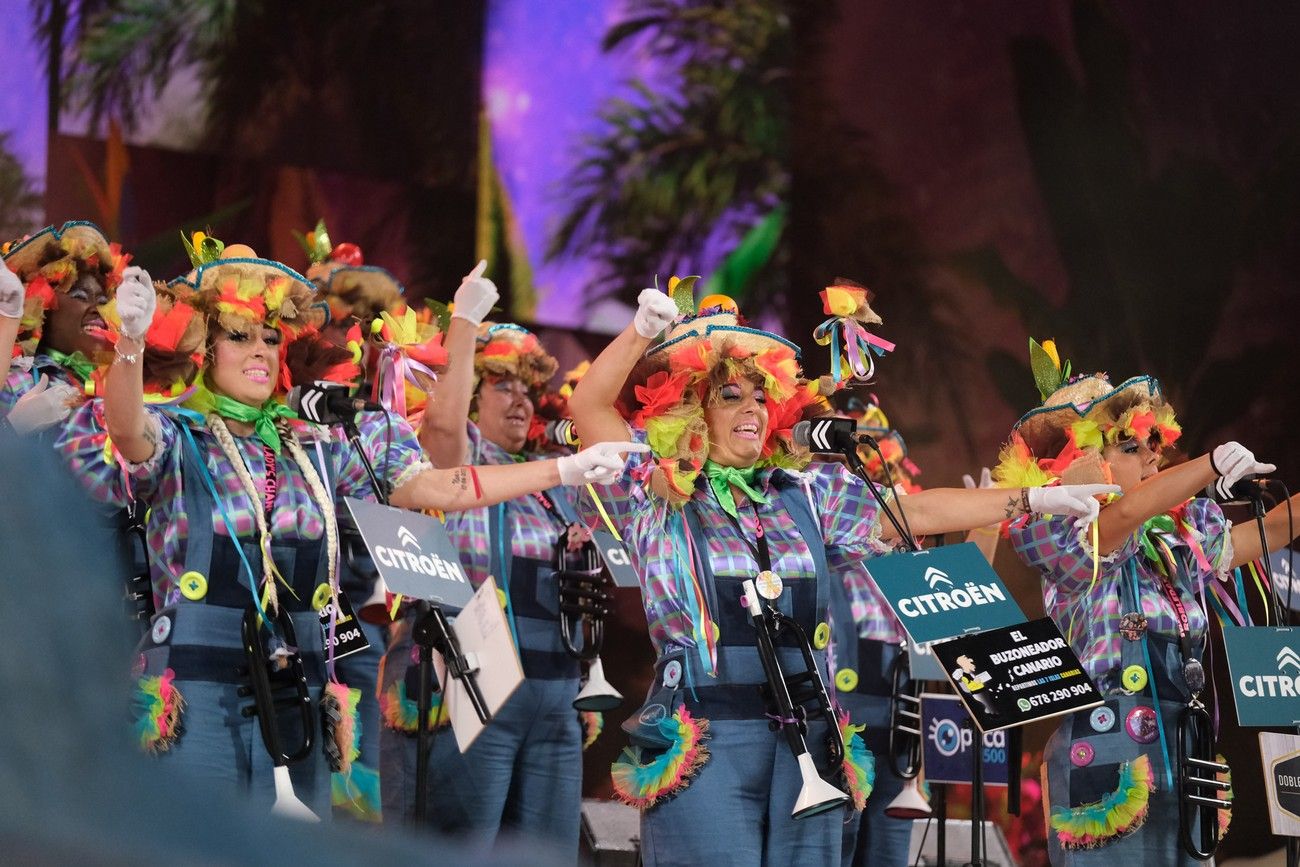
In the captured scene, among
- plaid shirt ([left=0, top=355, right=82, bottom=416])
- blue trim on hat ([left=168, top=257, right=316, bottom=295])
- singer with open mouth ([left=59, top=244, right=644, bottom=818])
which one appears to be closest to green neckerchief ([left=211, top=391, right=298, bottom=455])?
singer with open mouth ([left=59, top=244, right=644, bottom=818])

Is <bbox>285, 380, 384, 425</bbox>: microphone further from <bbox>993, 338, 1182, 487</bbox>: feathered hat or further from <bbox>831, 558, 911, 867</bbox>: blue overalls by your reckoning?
<bbox>831, 558, 911, 867</bbox>: blue overalls

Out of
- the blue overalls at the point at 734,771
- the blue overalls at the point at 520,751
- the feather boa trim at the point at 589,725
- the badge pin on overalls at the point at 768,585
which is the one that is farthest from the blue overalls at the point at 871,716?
the badge pin on overalls at the point at 768,585

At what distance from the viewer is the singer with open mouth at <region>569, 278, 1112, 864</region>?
10.2ft

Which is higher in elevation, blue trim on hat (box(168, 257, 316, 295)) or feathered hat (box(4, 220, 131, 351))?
feathered hat (box(4, 220, 131, 351))

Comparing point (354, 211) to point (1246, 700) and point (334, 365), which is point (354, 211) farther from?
point (1246, 700)

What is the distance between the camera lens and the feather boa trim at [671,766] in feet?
10.1

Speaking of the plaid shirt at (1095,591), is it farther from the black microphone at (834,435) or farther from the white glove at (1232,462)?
the black microphone at (834,435)

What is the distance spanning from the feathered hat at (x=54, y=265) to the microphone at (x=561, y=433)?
50.0 inches

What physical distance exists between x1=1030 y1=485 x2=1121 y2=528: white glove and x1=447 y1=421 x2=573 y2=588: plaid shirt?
129cm

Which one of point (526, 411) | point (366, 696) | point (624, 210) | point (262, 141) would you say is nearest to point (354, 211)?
point (262, 141)

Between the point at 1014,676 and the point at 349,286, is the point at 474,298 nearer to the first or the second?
the point at 349,286

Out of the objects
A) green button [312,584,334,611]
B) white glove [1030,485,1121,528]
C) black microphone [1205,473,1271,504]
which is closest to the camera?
green button [312,584,334,611]

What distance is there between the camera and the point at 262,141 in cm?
623

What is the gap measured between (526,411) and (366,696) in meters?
0.95
